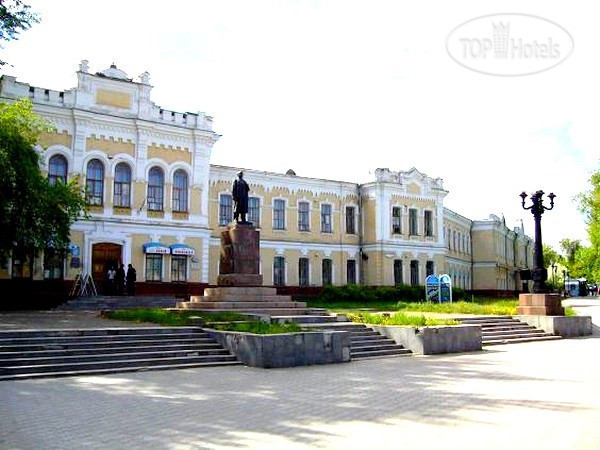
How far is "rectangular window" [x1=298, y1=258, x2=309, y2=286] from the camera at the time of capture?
131ft

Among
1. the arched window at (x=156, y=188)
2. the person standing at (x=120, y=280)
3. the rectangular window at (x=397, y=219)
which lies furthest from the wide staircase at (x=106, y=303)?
the rectangular window at (x=397, y=219)

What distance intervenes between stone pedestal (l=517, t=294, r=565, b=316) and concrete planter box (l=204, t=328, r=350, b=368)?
11.1 metres

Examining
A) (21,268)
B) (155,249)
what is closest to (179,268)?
(155,249)

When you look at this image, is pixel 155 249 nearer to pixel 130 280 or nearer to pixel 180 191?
pixel 130 280

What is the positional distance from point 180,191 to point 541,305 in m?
18.9

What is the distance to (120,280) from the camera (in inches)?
1154

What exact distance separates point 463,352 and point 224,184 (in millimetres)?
22874

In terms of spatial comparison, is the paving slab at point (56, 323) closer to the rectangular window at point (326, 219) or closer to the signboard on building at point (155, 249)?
the signboard on building at point (155, 249)

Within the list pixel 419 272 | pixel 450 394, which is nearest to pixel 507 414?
pixel 450 394

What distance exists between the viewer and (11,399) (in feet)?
30.0

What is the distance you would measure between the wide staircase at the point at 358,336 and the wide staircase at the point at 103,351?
2709 mm

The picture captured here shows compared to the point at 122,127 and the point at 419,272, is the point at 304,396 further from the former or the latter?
the point at 419,272

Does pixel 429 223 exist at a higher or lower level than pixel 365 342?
higher

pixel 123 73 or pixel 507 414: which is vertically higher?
pixel 123 73
